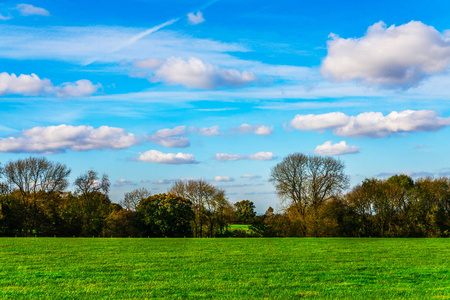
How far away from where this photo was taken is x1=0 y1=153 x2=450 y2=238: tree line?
51.9m

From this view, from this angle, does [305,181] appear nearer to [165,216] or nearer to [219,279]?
[165,216]

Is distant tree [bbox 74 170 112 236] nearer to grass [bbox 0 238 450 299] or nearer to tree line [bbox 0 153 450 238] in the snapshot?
tree line [bbox 0 153 450 238]

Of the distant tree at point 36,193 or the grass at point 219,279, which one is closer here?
the grass at point 219,279

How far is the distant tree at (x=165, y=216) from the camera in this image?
55.9 metres

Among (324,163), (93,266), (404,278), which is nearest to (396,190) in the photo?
(324,163)

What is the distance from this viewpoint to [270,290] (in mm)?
12141

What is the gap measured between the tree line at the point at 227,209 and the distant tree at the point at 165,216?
14 cm

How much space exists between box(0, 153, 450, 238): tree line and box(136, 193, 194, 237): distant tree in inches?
5.4

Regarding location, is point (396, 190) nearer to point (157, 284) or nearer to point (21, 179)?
point (157, 284)

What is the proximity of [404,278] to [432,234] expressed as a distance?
4196 cm

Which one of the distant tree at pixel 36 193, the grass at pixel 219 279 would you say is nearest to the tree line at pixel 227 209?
the distant tree at pixel 36 193

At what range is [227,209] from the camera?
58.0 m

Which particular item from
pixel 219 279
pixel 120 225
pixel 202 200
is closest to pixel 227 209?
pixel 202 200

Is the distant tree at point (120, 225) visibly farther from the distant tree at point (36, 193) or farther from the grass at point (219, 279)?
the grass at point (219, 279)
